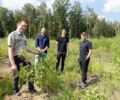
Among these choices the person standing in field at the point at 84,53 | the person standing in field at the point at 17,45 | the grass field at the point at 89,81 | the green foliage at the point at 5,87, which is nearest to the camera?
the grass field at the point at 89,81

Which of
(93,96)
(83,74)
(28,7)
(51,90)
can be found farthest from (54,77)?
(28,7)

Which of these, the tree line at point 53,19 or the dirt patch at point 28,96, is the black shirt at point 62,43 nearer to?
the dirt patch at point 28,96

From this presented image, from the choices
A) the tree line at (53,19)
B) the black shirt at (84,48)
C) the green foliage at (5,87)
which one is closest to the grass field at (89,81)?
the green foliage at (5,87)

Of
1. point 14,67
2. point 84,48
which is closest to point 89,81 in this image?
point 84,48

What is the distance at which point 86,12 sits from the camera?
5859 centimetres

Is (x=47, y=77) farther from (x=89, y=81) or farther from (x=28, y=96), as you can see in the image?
(x=89, y=81)

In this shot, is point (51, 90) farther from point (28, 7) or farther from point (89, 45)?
point (28, 7)

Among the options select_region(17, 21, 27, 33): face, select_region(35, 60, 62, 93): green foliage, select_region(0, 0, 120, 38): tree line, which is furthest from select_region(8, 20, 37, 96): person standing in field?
select_region(0, 0, 120, 38): tree line

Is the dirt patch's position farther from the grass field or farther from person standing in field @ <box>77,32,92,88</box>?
person standing in field @ <box>77,32,92,88</box>

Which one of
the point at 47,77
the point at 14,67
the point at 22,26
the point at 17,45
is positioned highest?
the point at 22,26

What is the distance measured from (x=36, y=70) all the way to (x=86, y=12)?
51159 mm

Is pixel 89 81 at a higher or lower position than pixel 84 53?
lower

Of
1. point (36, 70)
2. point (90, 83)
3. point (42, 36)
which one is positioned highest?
point (42, 36)

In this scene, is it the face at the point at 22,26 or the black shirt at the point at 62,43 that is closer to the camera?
the face at the point at 22,26
